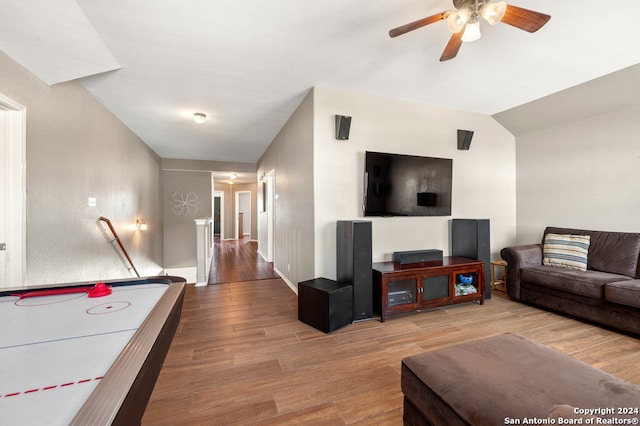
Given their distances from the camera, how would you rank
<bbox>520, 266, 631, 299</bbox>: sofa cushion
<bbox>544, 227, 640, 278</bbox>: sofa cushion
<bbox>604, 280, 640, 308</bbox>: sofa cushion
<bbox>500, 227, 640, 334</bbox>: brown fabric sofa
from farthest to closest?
<bbox>544, 227, 640, 278</bbox>: sofa cushion, <bbox>520, 266, 631, 299</bbox>: sofa cushion, <bbox>500, 227, 640, 334</bbox>: brown fabric sofa, <bbox>604, 280, 640, 308</bbox>: sofa cushion

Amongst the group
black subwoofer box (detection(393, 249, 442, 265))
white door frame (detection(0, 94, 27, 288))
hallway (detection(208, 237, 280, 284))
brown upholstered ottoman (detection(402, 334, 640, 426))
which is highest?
white door frame (detection(0, 94, 27, 288))

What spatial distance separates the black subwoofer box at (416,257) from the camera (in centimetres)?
299

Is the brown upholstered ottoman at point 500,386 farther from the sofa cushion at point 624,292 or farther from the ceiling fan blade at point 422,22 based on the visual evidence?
the ceiling fan blade at point 422,22

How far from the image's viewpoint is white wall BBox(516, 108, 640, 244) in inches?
122

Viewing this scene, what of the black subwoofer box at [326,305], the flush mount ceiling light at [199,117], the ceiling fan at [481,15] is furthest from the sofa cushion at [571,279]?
the flush mount ceiling light at [199,117]

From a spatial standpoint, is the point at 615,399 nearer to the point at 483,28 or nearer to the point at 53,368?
the point at 53,368

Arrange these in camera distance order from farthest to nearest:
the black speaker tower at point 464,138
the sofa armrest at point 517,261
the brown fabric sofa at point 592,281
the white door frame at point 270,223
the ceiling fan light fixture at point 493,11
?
the white door frame at point 270,223 → the black speaker tower at point 464,138 → the sofa armrest at point 517,261 → the brown fabric sofa at point 592,281 → the ceiling fan light fixture at point 493,11

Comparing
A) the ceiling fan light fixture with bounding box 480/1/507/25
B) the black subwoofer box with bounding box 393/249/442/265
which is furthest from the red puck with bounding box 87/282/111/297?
the ceiling fan light fixture with bounding box 480/1/507/25

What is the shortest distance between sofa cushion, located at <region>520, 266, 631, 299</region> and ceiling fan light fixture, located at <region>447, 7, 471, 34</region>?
2.92 metres

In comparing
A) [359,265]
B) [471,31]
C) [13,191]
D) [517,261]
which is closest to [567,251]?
[517,261]

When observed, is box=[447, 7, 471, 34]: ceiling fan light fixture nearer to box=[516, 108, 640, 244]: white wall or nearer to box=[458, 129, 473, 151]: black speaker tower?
box=[458, 129, 473, 151]: black speaker tower

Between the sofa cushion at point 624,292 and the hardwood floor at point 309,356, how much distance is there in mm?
349

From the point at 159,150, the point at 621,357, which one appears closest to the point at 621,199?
the point at 621,357

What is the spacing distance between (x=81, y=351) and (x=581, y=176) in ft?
17.2
